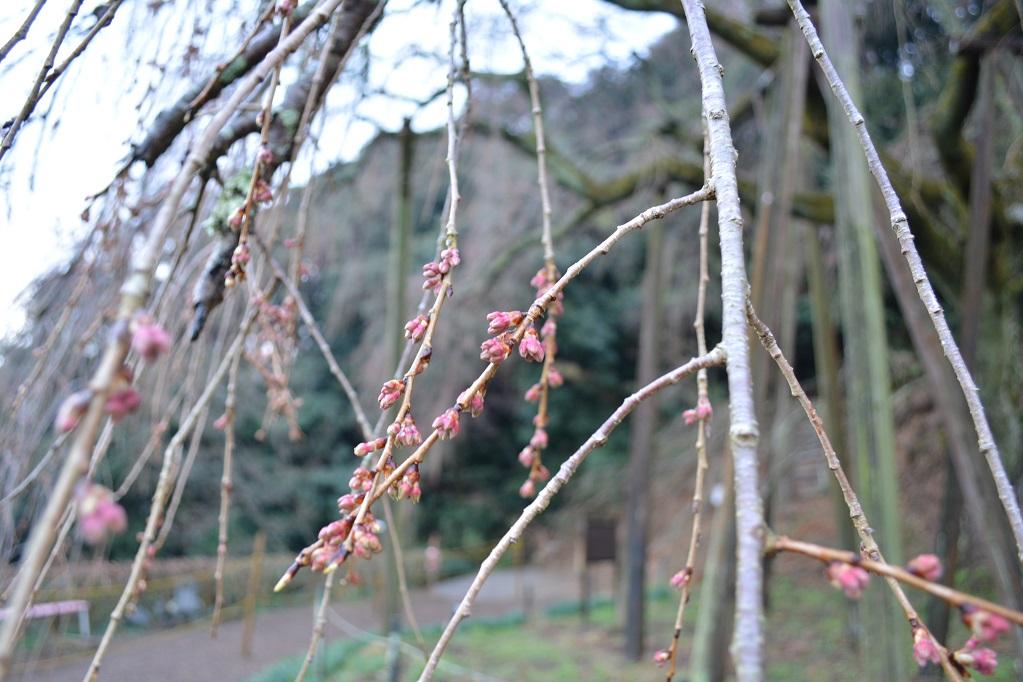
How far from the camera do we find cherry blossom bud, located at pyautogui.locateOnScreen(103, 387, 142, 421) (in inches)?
14.1

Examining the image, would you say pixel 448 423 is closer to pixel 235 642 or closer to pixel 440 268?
pixel 440 268

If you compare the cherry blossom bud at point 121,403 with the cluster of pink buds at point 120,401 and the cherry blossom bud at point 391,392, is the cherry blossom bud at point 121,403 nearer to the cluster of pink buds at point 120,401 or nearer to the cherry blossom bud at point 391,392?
the cluster of pink buds at point 120,401

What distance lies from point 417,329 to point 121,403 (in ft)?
1.10

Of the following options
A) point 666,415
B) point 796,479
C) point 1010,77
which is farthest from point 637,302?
point 1010,77

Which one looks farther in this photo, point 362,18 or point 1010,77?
point 1010,77

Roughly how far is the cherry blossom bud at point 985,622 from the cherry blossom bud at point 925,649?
92 millimetres

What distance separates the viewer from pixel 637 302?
975 centimetres

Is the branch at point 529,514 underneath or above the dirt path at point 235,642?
above

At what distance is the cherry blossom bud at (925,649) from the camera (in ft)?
1.62

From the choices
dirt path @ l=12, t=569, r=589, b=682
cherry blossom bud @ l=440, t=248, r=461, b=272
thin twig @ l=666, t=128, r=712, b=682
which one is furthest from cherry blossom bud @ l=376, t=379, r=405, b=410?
dirt path @ l=12, t=569, r=589, b=682

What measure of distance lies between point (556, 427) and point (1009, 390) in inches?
264

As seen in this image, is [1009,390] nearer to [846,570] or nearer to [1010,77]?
[1010,77]

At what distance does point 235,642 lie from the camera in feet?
21.3

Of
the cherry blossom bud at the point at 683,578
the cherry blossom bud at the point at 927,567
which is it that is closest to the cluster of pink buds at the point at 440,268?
the cherry blossom bud at the point at 683,578
